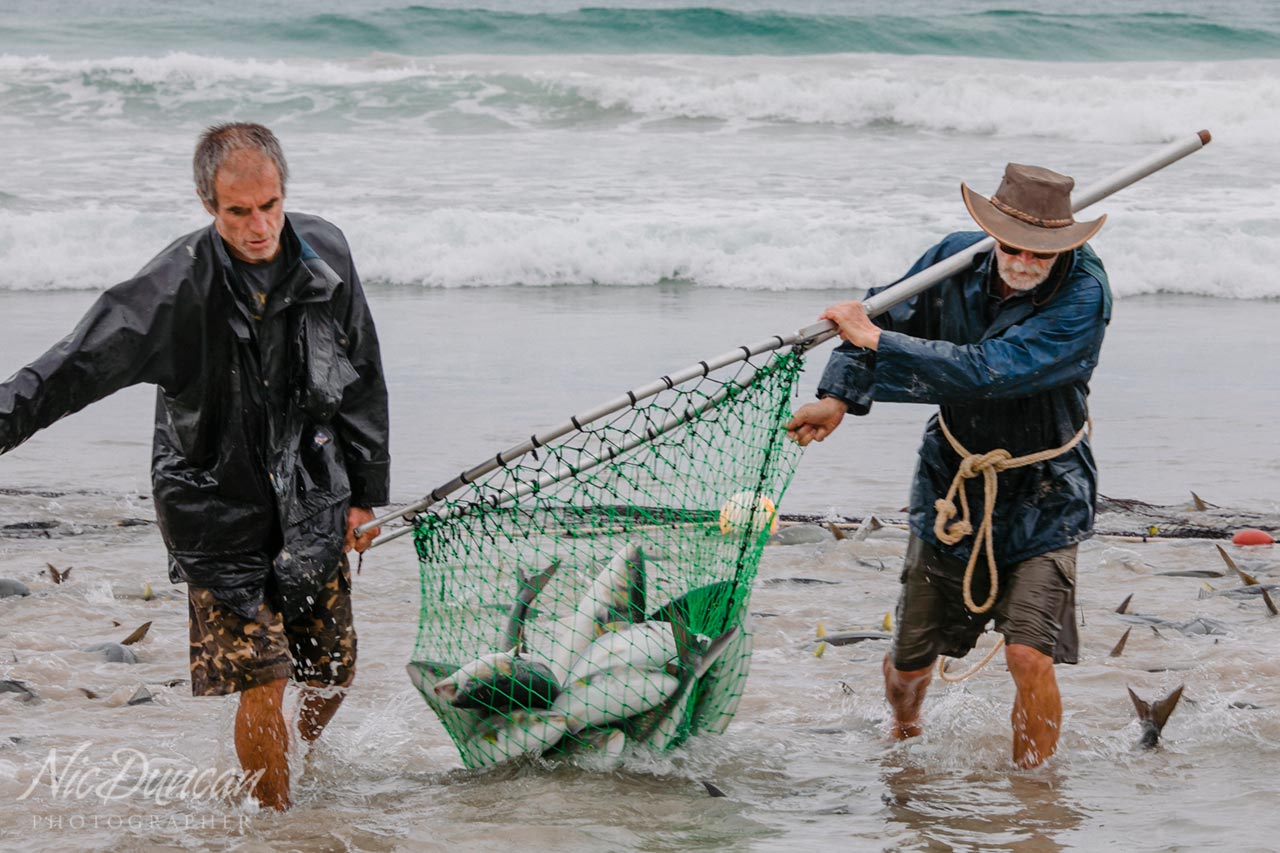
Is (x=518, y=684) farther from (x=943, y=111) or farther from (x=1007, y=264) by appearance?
(x=943, y=111)

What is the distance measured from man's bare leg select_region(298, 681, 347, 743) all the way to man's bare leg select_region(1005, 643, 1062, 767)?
6.01 ft

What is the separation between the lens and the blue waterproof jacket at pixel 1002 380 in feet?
12.5

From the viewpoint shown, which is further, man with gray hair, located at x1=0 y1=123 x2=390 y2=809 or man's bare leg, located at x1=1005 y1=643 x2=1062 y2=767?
man's bare leg, located at x1=1005 y1=643 x2=1062 y2=767

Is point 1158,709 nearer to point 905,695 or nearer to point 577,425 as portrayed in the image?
point 905,695

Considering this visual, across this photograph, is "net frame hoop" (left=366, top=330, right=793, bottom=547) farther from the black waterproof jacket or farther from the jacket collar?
the jacket collar

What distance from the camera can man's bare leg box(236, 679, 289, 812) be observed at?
11.8 feet

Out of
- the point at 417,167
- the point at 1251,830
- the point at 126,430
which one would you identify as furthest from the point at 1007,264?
the point at 417,167

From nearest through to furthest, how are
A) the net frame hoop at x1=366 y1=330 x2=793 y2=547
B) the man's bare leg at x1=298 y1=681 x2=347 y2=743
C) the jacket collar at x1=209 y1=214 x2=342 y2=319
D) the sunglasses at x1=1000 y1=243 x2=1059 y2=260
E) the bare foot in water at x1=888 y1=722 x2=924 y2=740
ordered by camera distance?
the jacket collar at x1=209 y1=214 x2=342 y2=319, the net frame hoop at x1=366 y1=330 x2=793 y2=547, the sunglasses at x1=1000 y1=243 x2=1059 y2=260, the man's bare leg at x1=298 y1=681 x2=347 y2=743, the bare foot in water at x1=888 y1=722 x2=924 y2=740

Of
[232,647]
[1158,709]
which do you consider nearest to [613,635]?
[232,647]

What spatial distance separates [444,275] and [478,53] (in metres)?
15.9

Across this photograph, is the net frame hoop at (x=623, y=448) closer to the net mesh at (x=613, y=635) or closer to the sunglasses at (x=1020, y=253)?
the net mesh at (x=613, y=635)

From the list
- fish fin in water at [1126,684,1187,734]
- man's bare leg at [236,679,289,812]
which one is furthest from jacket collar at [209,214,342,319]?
fish fin in water at [1126,684,1187,734]

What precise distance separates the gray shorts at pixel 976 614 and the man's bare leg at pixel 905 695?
40mm

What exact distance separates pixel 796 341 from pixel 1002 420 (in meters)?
0.61
